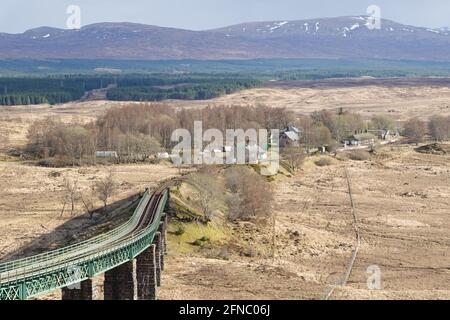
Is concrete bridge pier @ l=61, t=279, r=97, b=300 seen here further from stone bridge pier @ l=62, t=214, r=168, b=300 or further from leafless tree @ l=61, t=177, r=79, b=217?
leafless tree @ l=61, t=177, r=79, b=217

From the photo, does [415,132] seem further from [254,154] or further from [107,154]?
[107,154]

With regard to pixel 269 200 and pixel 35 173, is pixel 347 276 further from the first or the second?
pixel 35 173

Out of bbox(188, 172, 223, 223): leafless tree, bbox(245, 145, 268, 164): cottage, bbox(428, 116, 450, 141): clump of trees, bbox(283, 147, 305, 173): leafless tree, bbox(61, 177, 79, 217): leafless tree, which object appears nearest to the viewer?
bbox(188, 172, 223, 223): leafless tree

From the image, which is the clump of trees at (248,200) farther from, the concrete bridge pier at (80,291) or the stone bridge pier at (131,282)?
the concrete bridge pier at (80,291)


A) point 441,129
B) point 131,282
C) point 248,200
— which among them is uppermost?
point 131,282

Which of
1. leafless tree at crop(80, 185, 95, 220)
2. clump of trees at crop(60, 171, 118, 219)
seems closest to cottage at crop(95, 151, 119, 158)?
clump of trees at crop(60, 171, 118, 219)

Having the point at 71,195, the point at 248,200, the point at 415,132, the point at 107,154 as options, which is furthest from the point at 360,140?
the point at 71,195

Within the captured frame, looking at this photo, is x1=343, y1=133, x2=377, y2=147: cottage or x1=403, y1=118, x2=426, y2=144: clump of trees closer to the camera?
x1=343, y1=133, x2=377, y2=147: cottage
